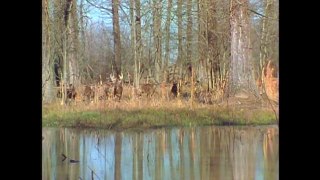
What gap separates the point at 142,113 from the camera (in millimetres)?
1896

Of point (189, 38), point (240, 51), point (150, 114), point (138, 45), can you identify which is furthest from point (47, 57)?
point (240, 51)

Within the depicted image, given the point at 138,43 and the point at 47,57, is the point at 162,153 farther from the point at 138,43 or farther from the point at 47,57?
the point at 47,57

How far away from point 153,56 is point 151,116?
0.91 ft

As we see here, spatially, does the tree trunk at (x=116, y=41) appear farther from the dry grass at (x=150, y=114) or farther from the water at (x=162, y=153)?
the water at (x=162, y=153)

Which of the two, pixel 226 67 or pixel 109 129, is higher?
pixel 226 67

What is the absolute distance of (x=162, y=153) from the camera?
191 centimetres

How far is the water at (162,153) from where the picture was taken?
72.9 inches

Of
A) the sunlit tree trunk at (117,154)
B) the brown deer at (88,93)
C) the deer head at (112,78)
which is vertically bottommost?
the sunlit tree trunk at (117,154)

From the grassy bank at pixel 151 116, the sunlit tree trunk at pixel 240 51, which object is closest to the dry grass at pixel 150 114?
the grassy bank at pixel 151 116

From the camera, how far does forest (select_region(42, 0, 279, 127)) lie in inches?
74.2
